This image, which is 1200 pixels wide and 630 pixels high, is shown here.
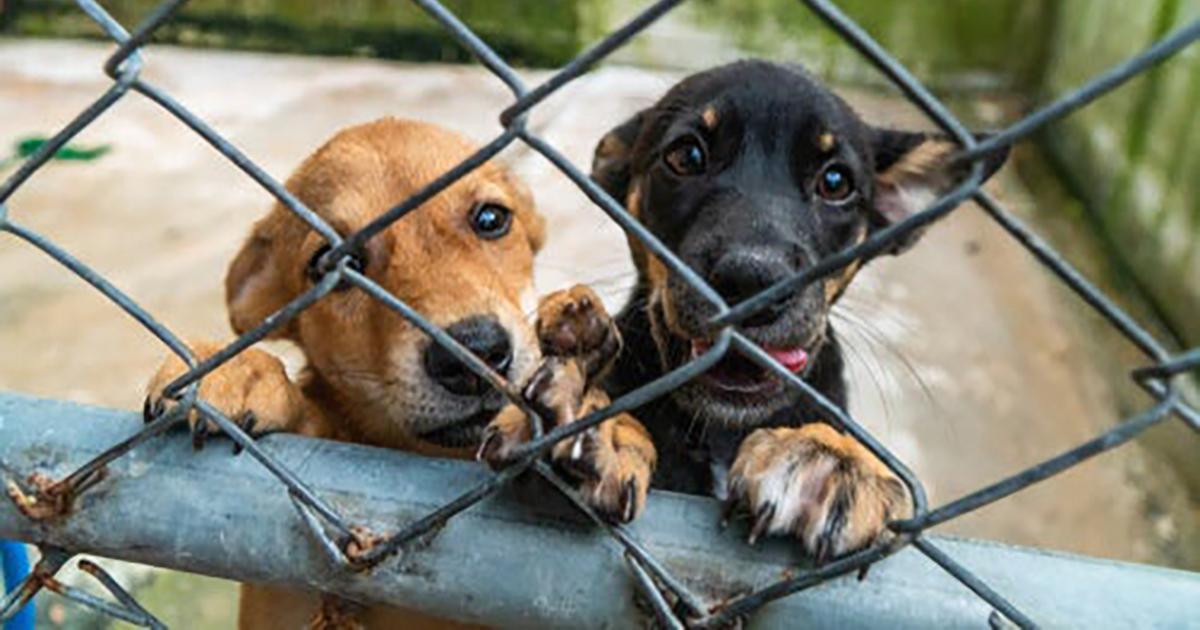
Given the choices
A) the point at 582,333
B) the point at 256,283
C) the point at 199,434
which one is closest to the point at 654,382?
the point at 582,333

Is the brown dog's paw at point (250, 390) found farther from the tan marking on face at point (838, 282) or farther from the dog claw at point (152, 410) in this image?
the tan marking on face at point (838, 282)

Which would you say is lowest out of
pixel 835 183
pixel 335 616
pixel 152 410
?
pixel 335 616

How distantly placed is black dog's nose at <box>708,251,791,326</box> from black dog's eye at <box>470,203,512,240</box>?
901 mm

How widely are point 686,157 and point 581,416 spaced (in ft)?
4.77

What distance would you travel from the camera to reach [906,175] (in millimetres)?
3342

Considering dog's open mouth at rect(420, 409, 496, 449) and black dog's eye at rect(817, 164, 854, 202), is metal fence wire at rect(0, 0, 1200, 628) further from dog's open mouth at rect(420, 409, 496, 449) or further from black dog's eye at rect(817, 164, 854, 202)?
black dog's eye at rect(817, 164, 854, 202)

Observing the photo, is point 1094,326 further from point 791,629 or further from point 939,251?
point 791,629

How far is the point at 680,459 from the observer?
2.74 metres

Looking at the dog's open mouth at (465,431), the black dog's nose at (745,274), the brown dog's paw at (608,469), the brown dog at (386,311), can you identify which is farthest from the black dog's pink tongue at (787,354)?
the brown dog's paw at (608,469)

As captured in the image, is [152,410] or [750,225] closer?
[152,410]

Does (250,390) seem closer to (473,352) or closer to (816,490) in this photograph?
(473,352)

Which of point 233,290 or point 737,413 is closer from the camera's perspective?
point 737,413

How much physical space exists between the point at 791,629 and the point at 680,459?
1319 millimetres

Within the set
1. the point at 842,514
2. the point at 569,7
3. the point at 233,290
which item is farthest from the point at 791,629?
the point at 569,7
